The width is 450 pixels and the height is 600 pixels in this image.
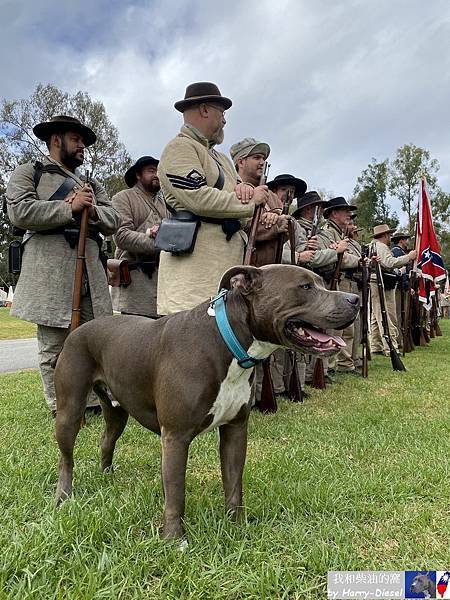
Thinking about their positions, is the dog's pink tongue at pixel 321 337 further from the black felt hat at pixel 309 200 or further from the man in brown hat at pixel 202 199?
the black felt hat at pixel 309 200

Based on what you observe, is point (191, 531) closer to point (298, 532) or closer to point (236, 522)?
point (236, 522)

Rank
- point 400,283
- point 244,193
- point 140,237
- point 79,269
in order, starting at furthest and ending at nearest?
point 400,283, point 140,237, point 79,269, point 244,193

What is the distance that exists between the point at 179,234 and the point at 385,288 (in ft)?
26.8

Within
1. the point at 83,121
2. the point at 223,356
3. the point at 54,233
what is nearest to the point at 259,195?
the point at 223,356

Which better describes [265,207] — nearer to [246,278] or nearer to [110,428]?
[246,278]

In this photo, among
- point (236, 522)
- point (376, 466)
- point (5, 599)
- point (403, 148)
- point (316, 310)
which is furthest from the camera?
point (403, 148)

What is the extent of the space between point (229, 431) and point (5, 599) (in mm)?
1295

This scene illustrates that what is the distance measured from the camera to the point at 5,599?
2.02 m

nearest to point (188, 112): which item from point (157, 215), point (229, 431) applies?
point (157, 215)

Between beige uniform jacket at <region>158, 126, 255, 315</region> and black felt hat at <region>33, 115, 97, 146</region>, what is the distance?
1234mm

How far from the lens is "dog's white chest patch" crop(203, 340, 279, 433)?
2592mm

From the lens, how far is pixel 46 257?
192 inches

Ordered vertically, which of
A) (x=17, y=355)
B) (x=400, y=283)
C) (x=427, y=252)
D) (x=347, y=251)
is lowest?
(x=17, y=355)

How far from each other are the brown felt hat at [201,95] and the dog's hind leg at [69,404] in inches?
93.8
